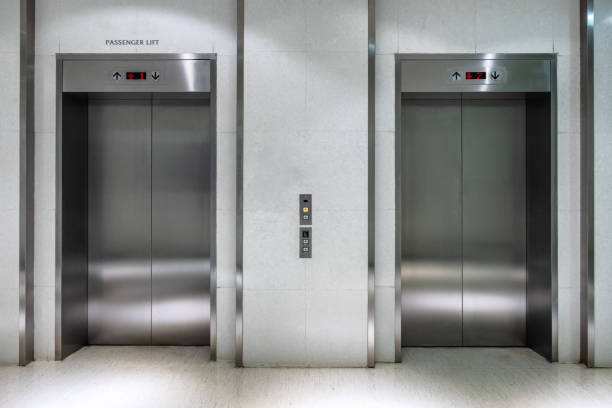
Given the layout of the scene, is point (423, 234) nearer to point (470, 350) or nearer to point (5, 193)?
point (470, 350)

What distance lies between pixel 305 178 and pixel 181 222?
62.5 inches

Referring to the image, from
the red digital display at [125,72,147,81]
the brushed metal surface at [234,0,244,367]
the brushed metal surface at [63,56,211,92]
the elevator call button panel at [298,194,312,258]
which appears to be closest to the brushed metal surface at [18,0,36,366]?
the brushed metal surface at [63,56,211,92]

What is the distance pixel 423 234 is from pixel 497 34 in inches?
85.6

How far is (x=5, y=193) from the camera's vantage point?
412 cm

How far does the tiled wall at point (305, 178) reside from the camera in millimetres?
4027

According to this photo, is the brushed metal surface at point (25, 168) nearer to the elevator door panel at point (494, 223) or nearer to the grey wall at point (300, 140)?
the grey wall at point (300, 140)

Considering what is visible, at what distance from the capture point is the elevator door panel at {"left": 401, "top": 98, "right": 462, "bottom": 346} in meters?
4.62

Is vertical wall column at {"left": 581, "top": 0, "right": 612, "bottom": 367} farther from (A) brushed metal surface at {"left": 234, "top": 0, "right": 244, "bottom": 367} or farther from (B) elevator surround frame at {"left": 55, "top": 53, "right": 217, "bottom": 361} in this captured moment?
(B) elevator surround frame at {"left": 55, "top": 53, "right": 217, "bottom": 361}

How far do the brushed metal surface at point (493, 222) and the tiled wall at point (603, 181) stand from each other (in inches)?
27.4

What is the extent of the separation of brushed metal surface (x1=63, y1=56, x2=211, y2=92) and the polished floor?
2735mm

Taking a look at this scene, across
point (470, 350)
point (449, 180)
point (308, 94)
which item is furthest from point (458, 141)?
point (470, 350)

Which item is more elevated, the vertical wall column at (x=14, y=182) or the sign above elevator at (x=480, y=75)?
the sign above elevator at (x=480, y=75)

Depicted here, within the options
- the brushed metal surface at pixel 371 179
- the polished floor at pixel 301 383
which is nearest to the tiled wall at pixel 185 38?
the polished floor at pixel 301 383

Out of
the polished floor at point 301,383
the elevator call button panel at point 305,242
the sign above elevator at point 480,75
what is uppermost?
the sign above elevator at point 480,75
